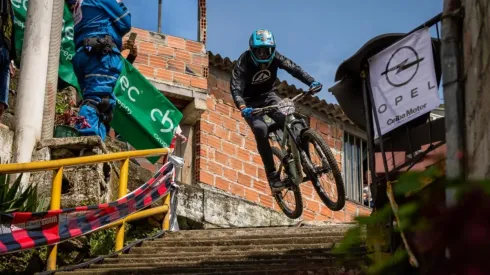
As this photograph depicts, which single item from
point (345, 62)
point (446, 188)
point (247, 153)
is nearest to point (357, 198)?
point (247, 153)

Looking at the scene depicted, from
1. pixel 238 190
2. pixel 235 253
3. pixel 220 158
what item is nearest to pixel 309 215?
pixel 238 190

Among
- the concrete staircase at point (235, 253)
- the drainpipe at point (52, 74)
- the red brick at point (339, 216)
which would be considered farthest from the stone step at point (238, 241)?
the red brick at point (339, 216)

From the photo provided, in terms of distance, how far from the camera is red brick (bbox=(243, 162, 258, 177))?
65.6 ft

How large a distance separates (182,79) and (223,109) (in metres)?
1.01

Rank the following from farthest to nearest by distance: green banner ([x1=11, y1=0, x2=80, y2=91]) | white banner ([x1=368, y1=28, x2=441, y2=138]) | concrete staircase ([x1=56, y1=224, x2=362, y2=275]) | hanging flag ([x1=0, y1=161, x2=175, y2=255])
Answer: green banner ([x1=11, y1=0, x2=80, y2=91]) < hanging flag ([x1=0, y1=161, x2=175, y2=255]) < concrete staircase ([x1=56, y1=224, x2=362, y2=275]) < white banner ([x1=368, y1=28, x2=441, y2=138])

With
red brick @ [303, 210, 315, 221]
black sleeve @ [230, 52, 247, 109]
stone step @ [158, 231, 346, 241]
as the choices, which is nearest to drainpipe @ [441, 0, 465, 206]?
stone step @ [158, 231, 346, 241]

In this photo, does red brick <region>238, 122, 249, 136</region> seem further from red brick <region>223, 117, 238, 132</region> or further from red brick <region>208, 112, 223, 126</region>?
red brick <region>208, 112, 223, 126</region>

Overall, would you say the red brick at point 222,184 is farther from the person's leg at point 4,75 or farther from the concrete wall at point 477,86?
the concrete wall at point 477,86

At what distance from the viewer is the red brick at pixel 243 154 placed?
65.6 feet

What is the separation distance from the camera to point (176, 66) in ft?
64.5

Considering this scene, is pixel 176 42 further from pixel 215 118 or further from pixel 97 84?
pixel 97 84

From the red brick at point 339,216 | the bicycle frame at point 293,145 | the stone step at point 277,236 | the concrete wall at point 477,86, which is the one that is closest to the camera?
the concrete wall at point 477,86

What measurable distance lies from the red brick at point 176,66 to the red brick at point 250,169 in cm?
212

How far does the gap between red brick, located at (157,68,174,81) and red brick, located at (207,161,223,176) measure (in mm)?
1722
